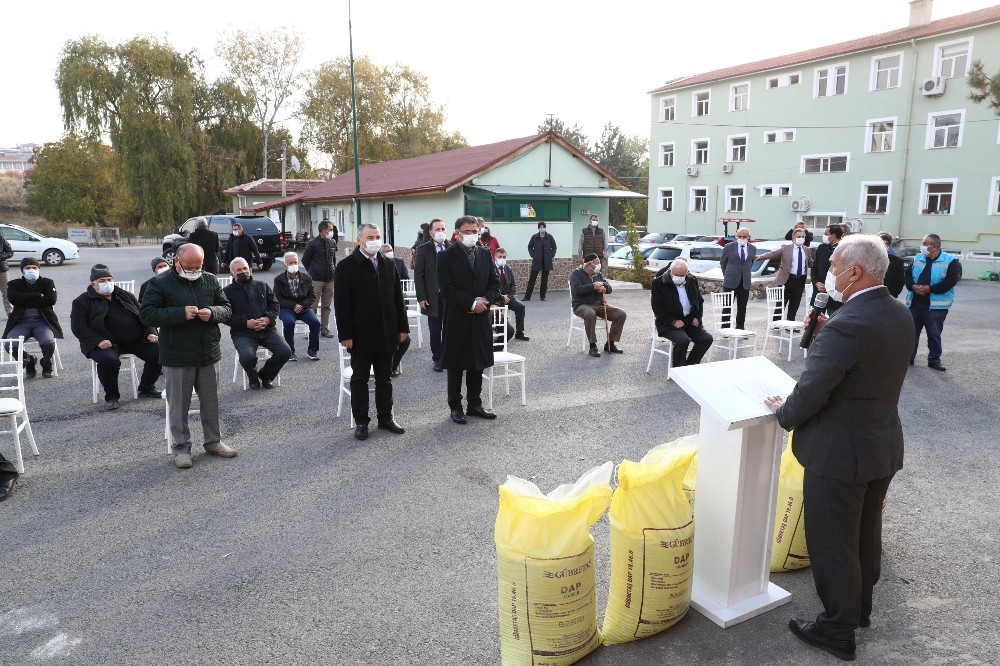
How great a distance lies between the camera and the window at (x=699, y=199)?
3334cm

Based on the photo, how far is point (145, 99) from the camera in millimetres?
34594

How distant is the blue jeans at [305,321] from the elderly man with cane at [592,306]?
11.9ft

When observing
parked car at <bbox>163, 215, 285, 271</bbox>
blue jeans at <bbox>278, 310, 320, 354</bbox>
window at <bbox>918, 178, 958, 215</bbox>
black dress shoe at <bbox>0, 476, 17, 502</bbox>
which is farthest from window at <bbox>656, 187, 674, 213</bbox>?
black dress shoe at <bbox>0, 476, 17, 502</bbox>

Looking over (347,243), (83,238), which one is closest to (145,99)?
(83,238)

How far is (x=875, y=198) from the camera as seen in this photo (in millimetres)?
26531

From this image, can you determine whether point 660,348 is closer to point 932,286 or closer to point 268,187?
point 932,286

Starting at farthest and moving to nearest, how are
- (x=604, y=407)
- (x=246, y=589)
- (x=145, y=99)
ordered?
(x=145, y=99) < (x=604, y=407) < (x=246, y=589)

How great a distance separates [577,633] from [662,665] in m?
0.43

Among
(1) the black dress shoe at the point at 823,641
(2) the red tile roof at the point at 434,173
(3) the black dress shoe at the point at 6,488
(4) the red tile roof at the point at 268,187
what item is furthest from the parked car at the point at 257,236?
(1) the black dress shoe at the point at 823,641

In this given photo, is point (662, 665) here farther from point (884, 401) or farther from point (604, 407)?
point (604, 407)

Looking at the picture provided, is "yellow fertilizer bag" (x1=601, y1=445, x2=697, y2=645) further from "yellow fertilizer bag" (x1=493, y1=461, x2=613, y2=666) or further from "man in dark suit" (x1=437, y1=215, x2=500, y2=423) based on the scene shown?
"man in dark suit" (x1=437, y1=215, x2=500, y2=423)

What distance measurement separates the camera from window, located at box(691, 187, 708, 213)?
1313 inches

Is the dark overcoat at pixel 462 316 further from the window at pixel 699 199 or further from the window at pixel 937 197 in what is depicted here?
the window at pixel 699 199

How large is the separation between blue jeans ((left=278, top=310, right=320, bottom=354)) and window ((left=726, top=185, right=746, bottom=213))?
27.1 metres
